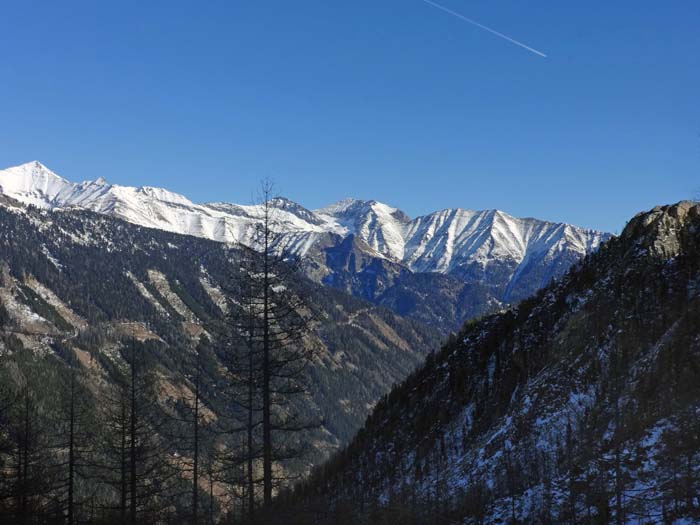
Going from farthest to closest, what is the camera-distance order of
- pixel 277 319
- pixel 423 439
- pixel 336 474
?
pixel 336 474 < pixel 423 439 < pixel 277 319

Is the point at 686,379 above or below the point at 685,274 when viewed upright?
below

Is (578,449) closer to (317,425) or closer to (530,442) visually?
(530,442)

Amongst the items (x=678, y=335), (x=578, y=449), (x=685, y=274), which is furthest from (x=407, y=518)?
(x=685, y=274)

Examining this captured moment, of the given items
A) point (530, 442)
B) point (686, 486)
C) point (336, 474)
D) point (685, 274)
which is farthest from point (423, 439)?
point (686, 486)

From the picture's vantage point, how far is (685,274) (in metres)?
39.1

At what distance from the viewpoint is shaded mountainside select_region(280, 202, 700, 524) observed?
72.6 feet

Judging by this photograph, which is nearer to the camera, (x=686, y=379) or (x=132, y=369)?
(x=686, y=379)

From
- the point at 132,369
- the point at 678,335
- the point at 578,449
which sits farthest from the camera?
the point at 132,369

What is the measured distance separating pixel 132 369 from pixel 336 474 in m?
28.5

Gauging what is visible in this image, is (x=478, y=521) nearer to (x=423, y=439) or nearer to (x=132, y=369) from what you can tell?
(x=132, y=369)

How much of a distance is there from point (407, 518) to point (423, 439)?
29.5m

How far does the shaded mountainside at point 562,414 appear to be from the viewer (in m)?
22.1

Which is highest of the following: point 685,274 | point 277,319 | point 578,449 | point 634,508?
point 685,274

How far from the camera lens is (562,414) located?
35531 mm
